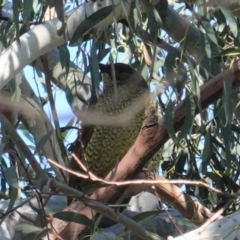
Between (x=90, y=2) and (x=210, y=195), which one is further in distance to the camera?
(x=210, y=195)

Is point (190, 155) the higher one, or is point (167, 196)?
point (167, 196)

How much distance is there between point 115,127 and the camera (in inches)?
119

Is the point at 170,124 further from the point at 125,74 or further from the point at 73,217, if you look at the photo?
the point at 125,74

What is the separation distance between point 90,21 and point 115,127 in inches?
36.5

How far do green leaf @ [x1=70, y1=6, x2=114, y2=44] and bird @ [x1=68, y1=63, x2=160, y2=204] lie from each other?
82 cm

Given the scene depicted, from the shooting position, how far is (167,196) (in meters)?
2.43

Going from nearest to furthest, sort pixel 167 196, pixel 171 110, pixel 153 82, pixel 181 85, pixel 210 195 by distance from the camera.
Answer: pixel 171 110 → pixel 181 85 → pixel 167 196 → pixel 153 82 → pixel 210 195

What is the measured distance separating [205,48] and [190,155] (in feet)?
3.63

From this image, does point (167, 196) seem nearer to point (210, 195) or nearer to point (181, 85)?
point (181, 85)

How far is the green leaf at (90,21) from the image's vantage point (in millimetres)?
2137

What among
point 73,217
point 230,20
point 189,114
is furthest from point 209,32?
point 73,217

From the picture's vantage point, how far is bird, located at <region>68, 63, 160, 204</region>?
2957 millimetres

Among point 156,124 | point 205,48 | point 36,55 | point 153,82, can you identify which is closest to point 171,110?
point 156,124

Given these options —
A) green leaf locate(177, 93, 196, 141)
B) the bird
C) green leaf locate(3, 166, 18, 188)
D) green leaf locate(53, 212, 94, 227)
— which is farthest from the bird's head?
green leaf locate(3, 166, 18, 188)
